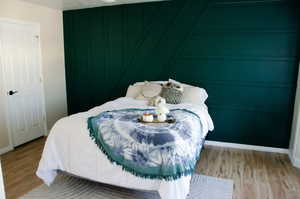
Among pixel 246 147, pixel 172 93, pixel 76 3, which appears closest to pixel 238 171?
pixel 246 147

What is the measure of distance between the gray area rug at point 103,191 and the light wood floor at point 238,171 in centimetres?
14

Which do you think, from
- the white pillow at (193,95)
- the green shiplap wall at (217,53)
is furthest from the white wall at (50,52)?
the white pillow at (193,95)

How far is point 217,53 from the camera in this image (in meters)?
3.78

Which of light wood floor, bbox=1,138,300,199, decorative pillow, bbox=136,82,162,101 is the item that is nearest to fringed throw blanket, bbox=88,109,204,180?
light wood floor, bbox=1,138,300,199

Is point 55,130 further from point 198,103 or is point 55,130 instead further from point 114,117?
point 198,103

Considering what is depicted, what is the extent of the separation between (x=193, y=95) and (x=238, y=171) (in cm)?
126

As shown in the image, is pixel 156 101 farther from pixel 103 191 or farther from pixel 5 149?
pixel 5 149

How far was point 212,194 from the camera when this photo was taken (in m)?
2.54

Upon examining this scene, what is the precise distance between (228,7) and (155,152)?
276 centimetres

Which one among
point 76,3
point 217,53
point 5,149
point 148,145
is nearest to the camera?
point 148,145

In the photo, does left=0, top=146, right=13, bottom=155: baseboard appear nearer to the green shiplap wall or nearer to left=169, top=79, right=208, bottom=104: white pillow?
the green shiplap wall

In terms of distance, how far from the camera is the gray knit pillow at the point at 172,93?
11.5 ft

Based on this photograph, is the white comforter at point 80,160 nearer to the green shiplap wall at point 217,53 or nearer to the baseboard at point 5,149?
the baseboard at point 5,149

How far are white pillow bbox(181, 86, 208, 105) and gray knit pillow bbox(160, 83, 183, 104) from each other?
88 mm
